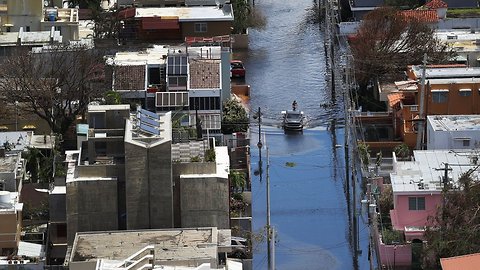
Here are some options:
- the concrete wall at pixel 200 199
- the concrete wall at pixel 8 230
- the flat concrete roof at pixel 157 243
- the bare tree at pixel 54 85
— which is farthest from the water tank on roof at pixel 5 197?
the bare tree at pixel 54 85

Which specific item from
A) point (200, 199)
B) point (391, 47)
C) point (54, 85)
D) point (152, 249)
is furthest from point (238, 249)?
point (391, 47)

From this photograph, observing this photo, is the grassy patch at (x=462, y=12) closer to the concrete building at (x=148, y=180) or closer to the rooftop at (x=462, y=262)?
the concrete building at (x=148, y=180)

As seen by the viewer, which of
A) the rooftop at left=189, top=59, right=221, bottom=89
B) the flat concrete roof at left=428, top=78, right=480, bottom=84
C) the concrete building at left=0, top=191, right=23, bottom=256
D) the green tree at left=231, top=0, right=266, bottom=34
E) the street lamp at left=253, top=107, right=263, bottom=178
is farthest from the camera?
the green tree at left=231, top=0, right=266, bottom=34

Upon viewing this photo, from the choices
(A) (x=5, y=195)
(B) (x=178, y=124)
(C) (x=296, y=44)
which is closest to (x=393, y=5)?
(C) (x=296, y=44)

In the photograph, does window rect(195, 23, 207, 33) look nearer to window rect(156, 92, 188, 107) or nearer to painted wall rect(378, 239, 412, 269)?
window rect(156, 92, 188, 107)

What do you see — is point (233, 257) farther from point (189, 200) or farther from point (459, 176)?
point (459, 176)

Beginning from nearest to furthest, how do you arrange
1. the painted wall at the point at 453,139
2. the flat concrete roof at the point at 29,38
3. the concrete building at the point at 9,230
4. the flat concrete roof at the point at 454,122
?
the concrete building at the point at 9,230 → the painted wall at the point at 453,139 → the flat concrete roof at the point at 454,122 → the flat concrete roof at the point at 29,38

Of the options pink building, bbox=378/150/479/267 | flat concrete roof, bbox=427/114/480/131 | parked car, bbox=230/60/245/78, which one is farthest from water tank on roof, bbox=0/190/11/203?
parked car, bbox=230/60/245/78
